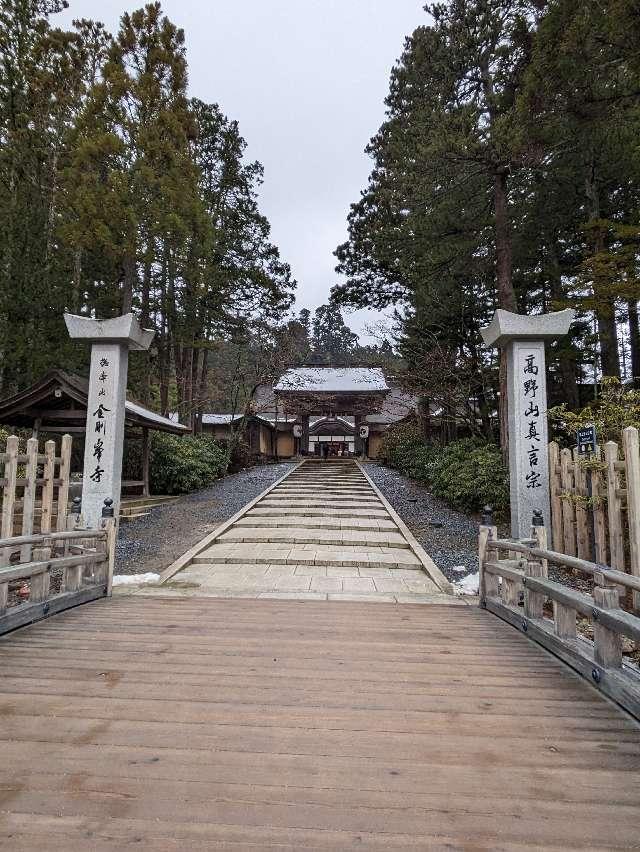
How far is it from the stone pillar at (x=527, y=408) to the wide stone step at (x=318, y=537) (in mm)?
2217

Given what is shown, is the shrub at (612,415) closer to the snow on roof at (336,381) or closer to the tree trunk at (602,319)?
the tree trunk at (602,319)

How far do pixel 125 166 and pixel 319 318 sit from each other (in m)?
47.2

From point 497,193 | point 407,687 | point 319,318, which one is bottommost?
point 407,687

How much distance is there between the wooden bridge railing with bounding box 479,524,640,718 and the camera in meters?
2.64

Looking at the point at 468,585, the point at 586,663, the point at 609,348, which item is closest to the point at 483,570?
the point at 468,585

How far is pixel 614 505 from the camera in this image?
4551mm

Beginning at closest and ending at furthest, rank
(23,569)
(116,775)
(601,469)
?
(116,775) → (23,569) → (601,469)

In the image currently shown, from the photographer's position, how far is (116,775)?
6.16 ft

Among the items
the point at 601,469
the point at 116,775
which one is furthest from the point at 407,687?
the point at 601,469

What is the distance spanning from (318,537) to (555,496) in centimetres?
379

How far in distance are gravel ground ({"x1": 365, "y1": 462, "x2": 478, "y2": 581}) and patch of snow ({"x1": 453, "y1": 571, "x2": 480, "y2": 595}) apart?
127 mm

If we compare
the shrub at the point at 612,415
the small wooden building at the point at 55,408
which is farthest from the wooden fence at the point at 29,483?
the shrub at the point at 612,415

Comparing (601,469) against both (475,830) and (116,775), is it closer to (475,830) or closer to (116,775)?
(475,830)

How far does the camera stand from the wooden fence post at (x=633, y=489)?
4117 millimetres
